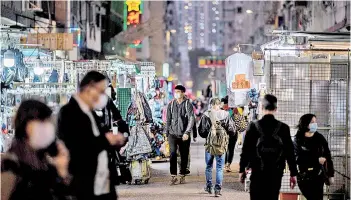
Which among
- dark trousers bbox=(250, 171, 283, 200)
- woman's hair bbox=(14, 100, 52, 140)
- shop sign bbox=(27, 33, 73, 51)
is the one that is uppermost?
shop sign bbox=(27, 33, 73, 51)

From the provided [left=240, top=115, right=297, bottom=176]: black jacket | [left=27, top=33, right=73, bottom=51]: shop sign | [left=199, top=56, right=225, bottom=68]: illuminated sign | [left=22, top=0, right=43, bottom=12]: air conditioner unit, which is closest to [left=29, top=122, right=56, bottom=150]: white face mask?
[left=240, top=115, right=297, bottom=176]: black jacket

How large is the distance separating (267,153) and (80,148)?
264 cm

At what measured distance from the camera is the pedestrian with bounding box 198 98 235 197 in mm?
12219

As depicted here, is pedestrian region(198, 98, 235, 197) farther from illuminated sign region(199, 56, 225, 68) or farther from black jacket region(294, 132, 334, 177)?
illuminated sign region(199, 56, 225, 68)

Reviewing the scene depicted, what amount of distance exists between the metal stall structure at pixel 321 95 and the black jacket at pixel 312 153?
197 cm

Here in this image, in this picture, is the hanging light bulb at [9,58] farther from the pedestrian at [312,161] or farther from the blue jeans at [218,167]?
the pedestrian at [312,161]

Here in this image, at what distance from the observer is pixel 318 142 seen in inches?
343

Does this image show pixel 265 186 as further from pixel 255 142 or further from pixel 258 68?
pixel 258 68

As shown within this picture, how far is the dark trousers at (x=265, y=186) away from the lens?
26.2ft

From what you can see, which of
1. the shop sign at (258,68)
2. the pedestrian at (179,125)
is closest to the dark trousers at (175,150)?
the pedestrian at (179,125)

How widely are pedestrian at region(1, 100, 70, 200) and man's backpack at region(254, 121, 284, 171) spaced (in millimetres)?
2948

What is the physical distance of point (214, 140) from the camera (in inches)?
483

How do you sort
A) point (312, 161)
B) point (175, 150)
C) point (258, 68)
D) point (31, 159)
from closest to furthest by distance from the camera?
point (31, 159) → point (312, 161) → point (258, 68) → point (175, 150)

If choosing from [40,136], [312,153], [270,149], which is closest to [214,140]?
[312,153]
